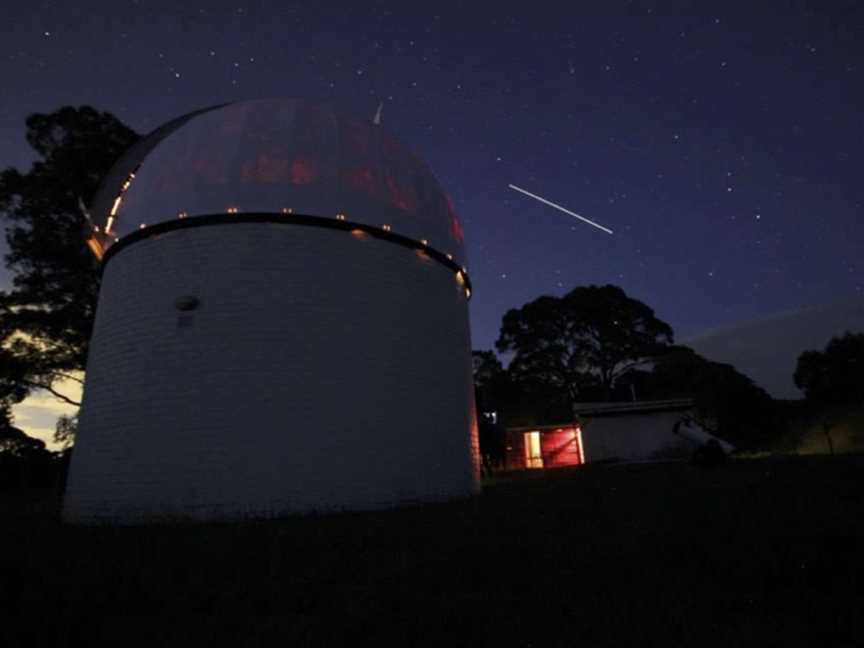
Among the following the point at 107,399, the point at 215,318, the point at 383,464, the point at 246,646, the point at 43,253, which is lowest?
the point at 246,646

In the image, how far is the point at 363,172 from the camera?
10211 millimetres

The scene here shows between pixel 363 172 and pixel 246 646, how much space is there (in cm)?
897

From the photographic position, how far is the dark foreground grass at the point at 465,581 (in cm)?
282

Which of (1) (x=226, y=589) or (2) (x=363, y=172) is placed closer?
(1) (x=226, y=589)

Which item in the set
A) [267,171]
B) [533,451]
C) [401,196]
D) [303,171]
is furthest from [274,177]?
[533,451]

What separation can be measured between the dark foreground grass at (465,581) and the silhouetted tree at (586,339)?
28.0 metres

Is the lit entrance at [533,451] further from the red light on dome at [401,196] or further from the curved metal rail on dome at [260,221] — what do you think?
the red light on dome at [401,196]

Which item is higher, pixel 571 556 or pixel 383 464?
pixel 383 464

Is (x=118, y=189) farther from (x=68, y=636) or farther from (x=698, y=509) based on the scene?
(x=698, y=509)

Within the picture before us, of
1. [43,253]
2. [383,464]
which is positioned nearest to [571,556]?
[383,464]

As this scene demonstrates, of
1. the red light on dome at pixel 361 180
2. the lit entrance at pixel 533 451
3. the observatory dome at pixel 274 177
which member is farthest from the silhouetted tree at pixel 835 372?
the red light on dome at pixel 361 180

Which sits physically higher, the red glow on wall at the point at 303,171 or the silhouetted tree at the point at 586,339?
the silhouetted tree at the point at 586,339

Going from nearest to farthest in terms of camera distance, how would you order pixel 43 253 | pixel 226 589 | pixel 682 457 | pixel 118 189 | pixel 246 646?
pixel 246 646, pixel 226 589, pixel 118 189, pixel 43 253, pixel 682 457

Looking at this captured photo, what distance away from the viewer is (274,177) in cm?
941
